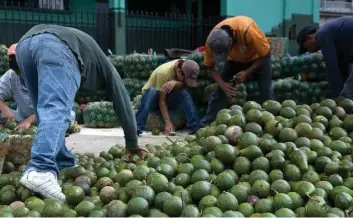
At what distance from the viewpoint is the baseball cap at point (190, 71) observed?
7.30m

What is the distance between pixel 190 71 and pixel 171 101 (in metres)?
0.69

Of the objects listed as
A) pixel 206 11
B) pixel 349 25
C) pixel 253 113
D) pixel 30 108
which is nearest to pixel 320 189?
pixel 253 113

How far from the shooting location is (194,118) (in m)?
7.63

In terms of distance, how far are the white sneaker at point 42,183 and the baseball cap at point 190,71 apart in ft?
14.2

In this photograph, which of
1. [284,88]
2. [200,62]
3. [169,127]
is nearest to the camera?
[169,127]

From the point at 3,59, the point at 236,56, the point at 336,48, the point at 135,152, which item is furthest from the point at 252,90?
the point at 3,59

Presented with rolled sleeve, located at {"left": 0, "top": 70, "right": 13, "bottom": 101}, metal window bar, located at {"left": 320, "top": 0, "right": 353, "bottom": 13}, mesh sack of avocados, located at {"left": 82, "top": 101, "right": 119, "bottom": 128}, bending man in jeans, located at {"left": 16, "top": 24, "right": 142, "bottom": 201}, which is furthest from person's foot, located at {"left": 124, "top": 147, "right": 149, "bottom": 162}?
metal window bar, located at {"left": 320, "top": 0, "right": 353, "bottom": 13}

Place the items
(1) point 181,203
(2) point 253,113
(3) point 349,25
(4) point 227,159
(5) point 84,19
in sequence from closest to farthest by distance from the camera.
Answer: (1) point 181,203
(4) point 227,159
(2) point 253,113
(3) point 349,25
(5) point 84,19

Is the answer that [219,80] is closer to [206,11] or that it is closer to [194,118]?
[194,118]

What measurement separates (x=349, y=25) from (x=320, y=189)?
3515 mm

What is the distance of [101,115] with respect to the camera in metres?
8.32

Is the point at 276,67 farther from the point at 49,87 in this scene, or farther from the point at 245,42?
the point at 49,87


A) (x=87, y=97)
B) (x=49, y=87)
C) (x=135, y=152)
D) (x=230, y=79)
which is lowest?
(x=87, y=97)

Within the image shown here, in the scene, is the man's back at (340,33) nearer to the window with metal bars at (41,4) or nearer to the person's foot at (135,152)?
the person's foot at (135,152)
